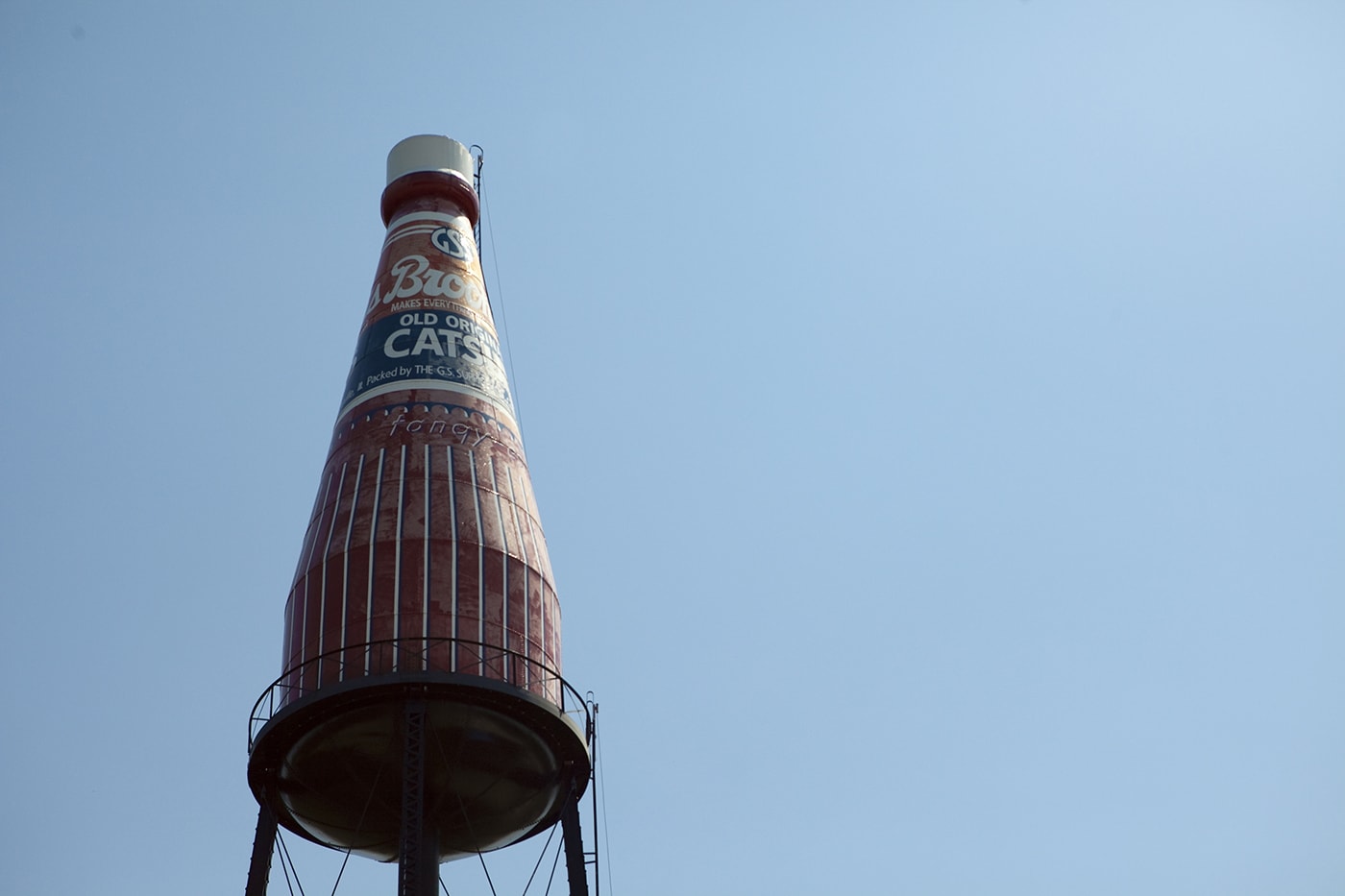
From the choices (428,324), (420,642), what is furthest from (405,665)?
(428,324)

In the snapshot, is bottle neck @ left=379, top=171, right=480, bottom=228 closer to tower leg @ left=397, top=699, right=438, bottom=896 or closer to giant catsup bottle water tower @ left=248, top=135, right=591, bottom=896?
giant catsup bottle water tower @ left=248, top=135, right=591, bottom=896

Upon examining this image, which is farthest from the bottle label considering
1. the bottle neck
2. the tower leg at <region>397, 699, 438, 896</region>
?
the tower leg at <region>397, 699, 438, 896</region>

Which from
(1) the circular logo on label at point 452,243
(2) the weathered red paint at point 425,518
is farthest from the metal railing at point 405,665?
(1) the circular logo on label at point 452,243

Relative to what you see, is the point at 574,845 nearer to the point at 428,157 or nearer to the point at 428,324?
the point at 428,324

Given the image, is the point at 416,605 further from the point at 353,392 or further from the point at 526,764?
the point at 353,392

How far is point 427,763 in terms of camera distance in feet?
80.1

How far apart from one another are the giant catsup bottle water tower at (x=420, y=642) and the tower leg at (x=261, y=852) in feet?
0.13

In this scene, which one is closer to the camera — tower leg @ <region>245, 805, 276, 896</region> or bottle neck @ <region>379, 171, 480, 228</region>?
tower leg @ <region>245, 805, 276, 896</region>

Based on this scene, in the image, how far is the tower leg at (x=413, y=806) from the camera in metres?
22.6

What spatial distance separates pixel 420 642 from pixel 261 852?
14.9ft

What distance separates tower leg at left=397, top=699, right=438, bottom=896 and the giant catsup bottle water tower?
0.03 m

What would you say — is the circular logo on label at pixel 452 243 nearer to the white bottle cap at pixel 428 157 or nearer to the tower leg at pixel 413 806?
the white bottle cap at pixel 428 157

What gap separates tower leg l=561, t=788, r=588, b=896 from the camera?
24438 millimetres

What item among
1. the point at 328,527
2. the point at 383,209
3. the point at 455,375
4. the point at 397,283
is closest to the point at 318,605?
the point at 328,527
